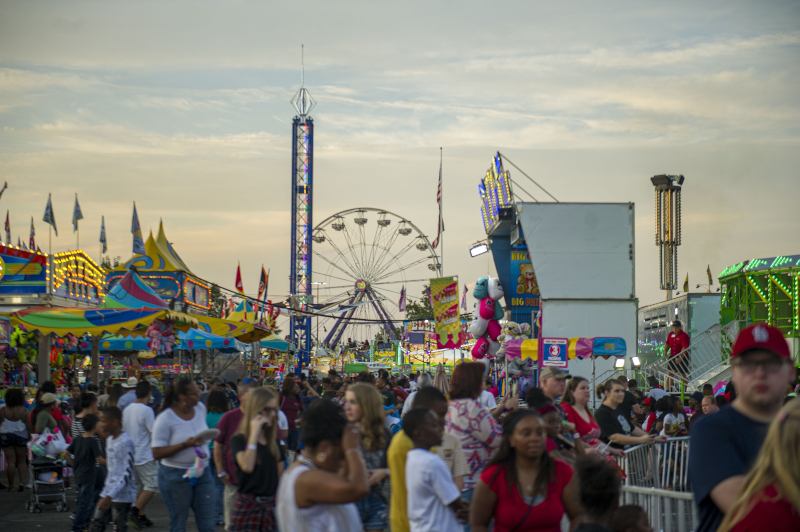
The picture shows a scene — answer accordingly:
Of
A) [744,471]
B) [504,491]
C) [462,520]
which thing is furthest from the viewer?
[462,520]

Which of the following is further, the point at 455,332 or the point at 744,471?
the point at 455,332

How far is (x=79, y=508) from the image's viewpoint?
8.15m

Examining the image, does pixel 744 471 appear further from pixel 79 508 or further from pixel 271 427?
pixel 79 508

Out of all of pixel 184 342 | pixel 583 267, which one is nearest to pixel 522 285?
pixel 583 267

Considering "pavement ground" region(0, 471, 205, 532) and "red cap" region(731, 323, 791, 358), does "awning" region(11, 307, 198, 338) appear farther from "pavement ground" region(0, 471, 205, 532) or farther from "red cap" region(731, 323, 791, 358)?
"red cap" region(731, 323, 791, 358)

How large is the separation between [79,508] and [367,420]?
14.5 ft

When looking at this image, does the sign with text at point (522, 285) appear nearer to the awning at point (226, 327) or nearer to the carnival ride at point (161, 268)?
the awning at point (226, 327)

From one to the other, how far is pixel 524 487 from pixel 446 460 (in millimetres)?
1260

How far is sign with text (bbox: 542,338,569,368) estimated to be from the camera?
15.2m

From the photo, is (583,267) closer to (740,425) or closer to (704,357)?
(704,357)

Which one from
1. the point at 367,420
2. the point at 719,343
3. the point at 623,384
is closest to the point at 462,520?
the point at 367,420

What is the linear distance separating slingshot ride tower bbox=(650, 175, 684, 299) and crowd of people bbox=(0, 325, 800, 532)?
161ft

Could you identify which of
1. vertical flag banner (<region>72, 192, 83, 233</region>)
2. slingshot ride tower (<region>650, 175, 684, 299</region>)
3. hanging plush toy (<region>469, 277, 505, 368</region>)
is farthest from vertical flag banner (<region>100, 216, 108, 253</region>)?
slingshot ride tower (<region>650, 175, 684, 299</region>)

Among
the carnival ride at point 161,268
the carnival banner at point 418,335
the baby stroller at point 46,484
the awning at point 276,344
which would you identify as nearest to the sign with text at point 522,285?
the awning at point 276,344
